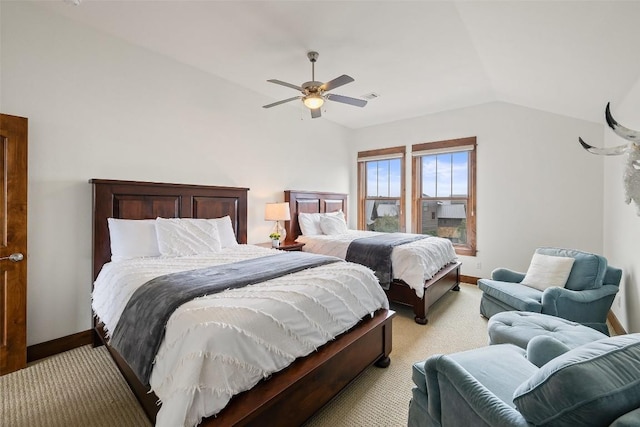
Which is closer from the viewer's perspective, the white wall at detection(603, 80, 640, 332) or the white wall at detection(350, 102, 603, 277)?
the white wall at detection(603, 80, 640, 332)

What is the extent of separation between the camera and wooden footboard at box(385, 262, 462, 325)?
10.5 feet

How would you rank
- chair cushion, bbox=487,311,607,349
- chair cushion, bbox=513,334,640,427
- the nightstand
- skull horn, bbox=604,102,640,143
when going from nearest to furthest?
chair cushion, bbox=513,334,640,427
skull horn, bbox=604,102,640,143
chair cushion, bbox=487,311,607,349
the nightstand

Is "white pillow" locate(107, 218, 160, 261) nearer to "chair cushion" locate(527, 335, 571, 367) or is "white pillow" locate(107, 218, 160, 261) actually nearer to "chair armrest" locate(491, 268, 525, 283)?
"chair cushion" locate(527, 335, 571, 367)

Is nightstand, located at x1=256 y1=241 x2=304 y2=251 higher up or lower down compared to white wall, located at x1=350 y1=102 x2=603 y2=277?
lower down

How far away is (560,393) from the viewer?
2.73ft

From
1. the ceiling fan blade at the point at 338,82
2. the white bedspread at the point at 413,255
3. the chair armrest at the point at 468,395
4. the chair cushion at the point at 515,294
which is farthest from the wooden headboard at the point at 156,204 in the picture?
the chair cushion at the point at 515,294

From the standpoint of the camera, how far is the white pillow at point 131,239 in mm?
2674

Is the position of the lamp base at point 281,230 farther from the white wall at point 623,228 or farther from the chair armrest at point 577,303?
the white wall at point 623,228

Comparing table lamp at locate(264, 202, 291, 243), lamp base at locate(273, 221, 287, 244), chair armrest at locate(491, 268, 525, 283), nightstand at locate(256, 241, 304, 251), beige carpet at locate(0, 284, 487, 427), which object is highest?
table lamp at locate(264, 202, 291, 243)

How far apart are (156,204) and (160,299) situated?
183 centimetres

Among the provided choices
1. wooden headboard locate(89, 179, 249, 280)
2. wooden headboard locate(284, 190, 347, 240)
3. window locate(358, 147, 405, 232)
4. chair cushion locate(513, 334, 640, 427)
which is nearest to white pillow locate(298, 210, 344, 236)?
wooden headboard locate(284, 190, 347, 240)

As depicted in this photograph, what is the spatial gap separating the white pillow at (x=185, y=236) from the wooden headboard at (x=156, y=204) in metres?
0.23

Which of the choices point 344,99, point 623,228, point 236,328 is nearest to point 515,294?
point 623,228

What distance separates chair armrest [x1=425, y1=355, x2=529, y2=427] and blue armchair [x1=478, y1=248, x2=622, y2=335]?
6.30 feet
